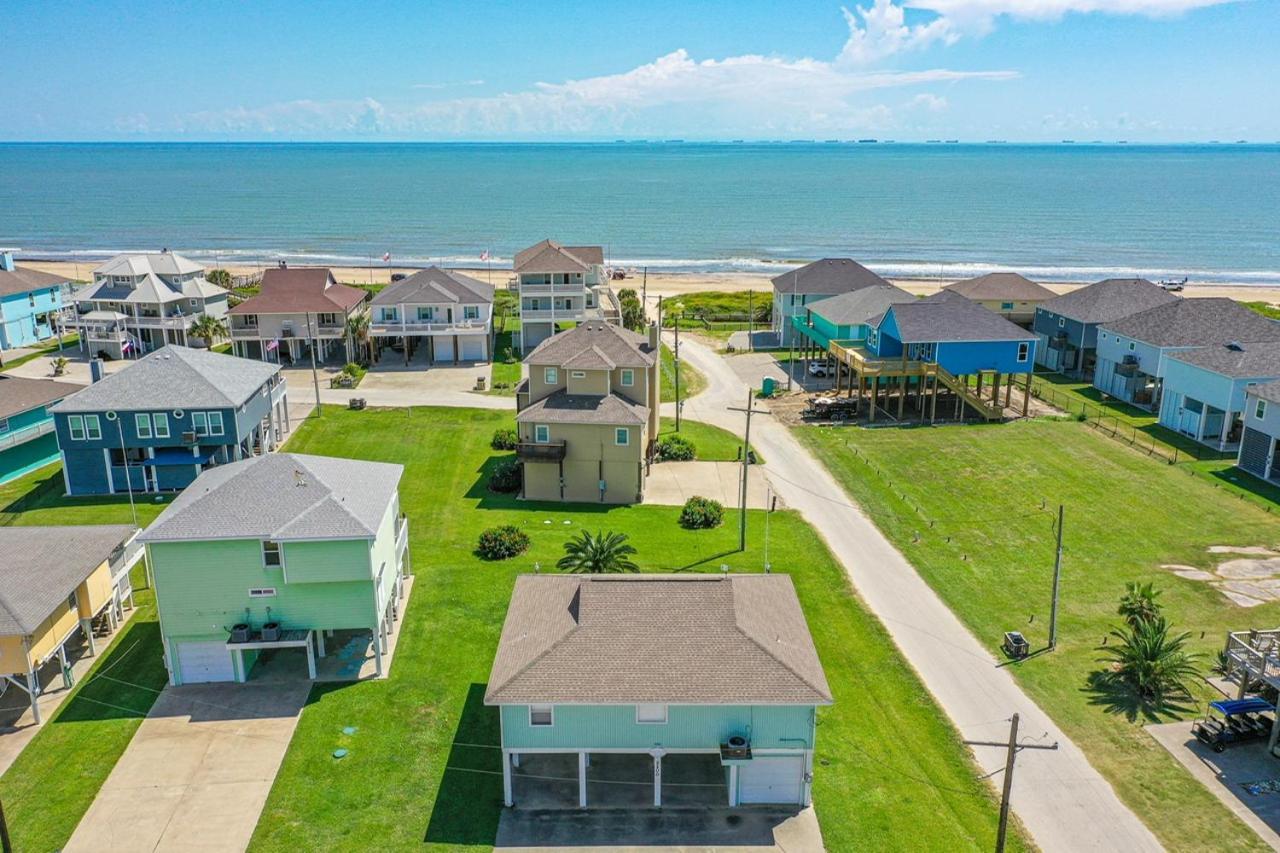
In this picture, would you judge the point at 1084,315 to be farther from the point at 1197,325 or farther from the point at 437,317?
the point at 437,317

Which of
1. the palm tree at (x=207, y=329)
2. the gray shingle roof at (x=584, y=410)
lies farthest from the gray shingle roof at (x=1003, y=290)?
the palm tree at (x=207, y=329)

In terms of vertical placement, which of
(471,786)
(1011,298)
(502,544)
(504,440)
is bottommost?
(471,786)

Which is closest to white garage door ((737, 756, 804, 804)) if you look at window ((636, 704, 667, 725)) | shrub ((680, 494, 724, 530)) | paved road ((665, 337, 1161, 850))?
window ((636, 704, 667, 725))

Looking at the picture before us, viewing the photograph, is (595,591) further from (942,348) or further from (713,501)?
(942,348)

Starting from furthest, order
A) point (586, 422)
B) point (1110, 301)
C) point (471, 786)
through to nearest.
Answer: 1. point (1110, 301)
2. point (586, 422)
3. point (471, 786)

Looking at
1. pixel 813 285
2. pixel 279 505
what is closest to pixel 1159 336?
pixel 813 285

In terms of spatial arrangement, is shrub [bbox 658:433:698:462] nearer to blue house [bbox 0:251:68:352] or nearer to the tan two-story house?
the tan two-story house
